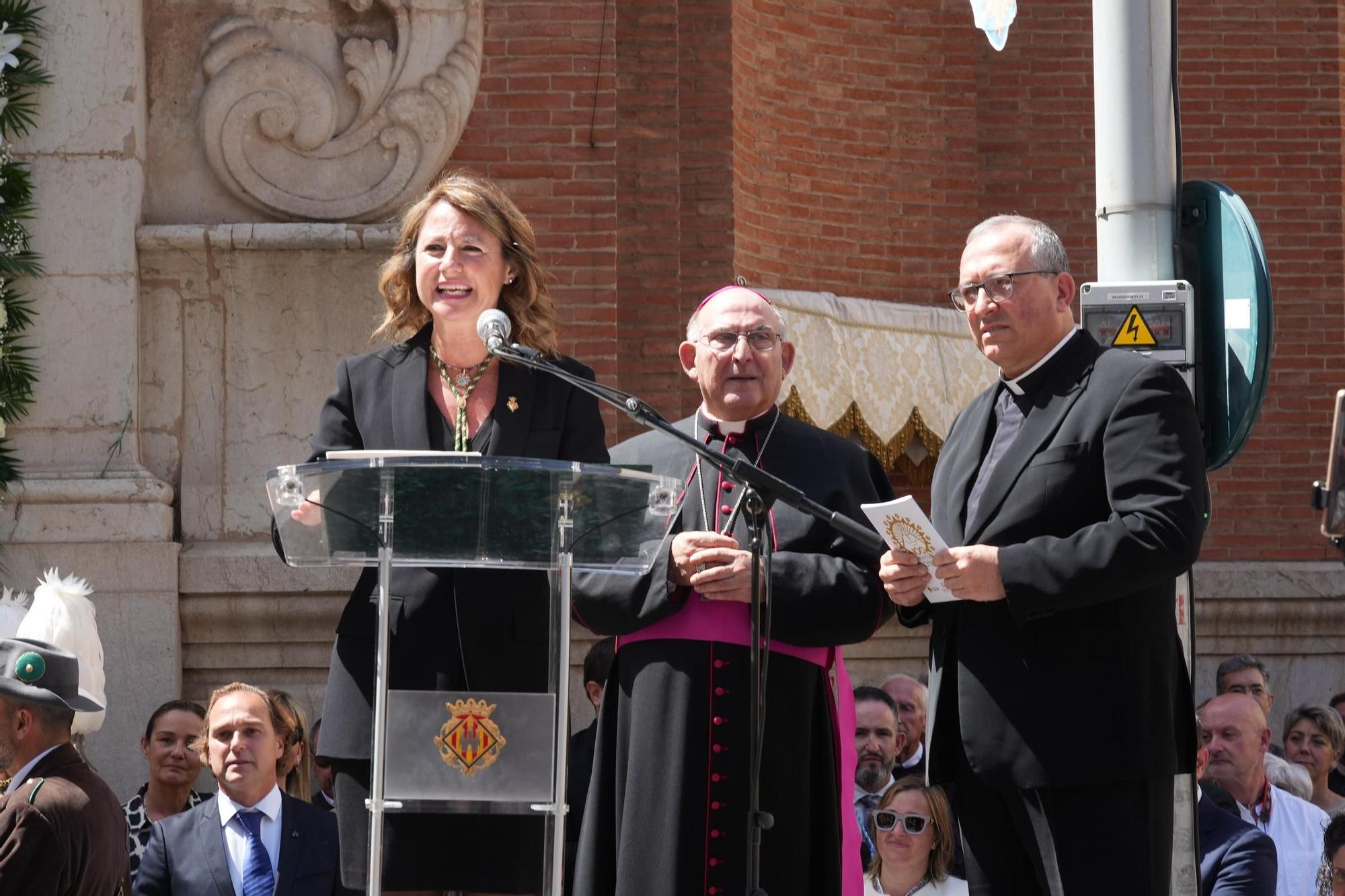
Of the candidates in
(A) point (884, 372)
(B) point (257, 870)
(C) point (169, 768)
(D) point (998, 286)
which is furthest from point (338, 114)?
(D) point (998, 286)

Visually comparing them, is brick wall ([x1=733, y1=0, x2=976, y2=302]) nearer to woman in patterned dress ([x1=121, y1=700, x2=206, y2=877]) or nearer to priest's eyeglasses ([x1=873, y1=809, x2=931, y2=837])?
woman in patterned dress ([x1=121, y1=700, x2=206, y2=877])

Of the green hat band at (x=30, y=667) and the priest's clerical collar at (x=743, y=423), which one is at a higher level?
the priest's clerical collar at (x=743, y=423)

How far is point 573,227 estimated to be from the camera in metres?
9.38

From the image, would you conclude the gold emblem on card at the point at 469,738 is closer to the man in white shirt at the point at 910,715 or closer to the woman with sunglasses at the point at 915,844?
the woman with sunglasses at the point at 915,844

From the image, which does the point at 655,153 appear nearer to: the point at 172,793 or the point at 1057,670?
the point at 172,793

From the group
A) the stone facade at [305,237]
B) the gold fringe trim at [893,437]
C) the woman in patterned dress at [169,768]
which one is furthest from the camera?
the gold fringe trim at [893,437]

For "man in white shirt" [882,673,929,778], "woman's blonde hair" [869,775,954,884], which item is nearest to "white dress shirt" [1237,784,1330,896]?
"man in white shirt" [882,673,929,778]

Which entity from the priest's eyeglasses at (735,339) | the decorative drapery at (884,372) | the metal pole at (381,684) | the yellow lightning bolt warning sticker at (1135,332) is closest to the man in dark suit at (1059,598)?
the priest's eyeglasses at (735,339)

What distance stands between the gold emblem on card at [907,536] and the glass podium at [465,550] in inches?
20.8

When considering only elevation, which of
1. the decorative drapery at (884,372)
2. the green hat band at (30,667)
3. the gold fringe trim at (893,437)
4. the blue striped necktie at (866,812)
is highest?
the decorative drapery at (884,372)

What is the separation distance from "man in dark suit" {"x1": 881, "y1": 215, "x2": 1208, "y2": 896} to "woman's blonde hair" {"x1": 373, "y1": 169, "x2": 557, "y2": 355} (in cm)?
105

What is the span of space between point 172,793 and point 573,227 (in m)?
3.37

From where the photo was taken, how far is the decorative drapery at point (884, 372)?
10742 millimetres

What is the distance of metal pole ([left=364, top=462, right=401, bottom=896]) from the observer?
3.90 m
